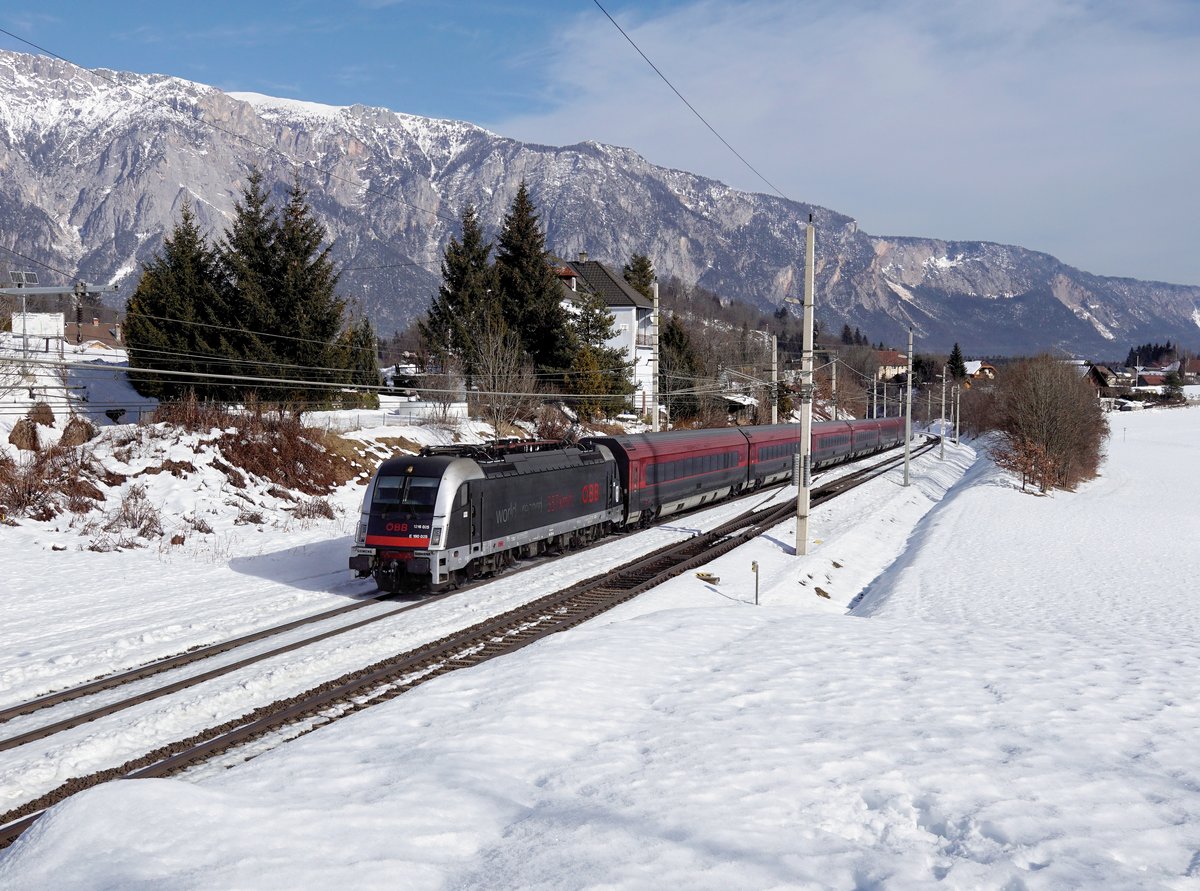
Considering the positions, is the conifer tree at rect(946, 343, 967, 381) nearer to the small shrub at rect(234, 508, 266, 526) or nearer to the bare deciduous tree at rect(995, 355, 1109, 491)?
the bare deciduous tree at rect(995, 355, 1109, 491)

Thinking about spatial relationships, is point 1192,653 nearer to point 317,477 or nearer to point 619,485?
point 619,485

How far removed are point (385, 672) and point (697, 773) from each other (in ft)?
23.9

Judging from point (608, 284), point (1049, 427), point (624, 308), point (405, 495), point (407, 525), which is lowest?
point (407, 525)

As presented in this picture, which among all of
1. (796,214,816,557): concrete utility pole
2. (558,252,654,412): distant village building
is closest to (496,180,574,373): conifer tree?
(558,252,654,412): distant village building

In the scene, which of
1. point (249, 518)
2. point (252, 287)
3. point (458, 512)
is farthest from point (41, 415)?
point (458, 512)

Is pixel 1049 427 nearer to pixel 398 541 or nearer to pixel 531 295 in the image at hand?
pixel 531 295

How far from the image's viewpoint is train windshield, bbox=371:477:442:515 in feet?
66.6

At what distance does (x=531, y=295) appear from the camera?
58594mm

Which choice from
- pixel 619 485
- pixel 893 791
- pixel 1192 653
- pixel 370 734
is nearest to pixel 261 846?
pixel 370 734

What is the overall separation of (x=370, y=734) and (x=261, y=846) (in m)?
3.46

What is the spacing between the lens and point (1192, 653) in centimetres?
1419

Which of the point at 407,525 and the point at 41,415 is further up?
the point at 41,415

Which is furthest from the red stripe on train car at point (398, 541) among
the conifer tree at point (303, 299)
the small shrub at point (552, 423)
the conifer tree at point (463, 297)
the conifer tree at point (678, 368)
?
the conifer tree at point (678, 368)

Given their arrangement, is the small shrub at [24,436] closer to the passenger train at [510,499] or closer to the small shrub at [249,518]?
the small shrub at [249,518]
